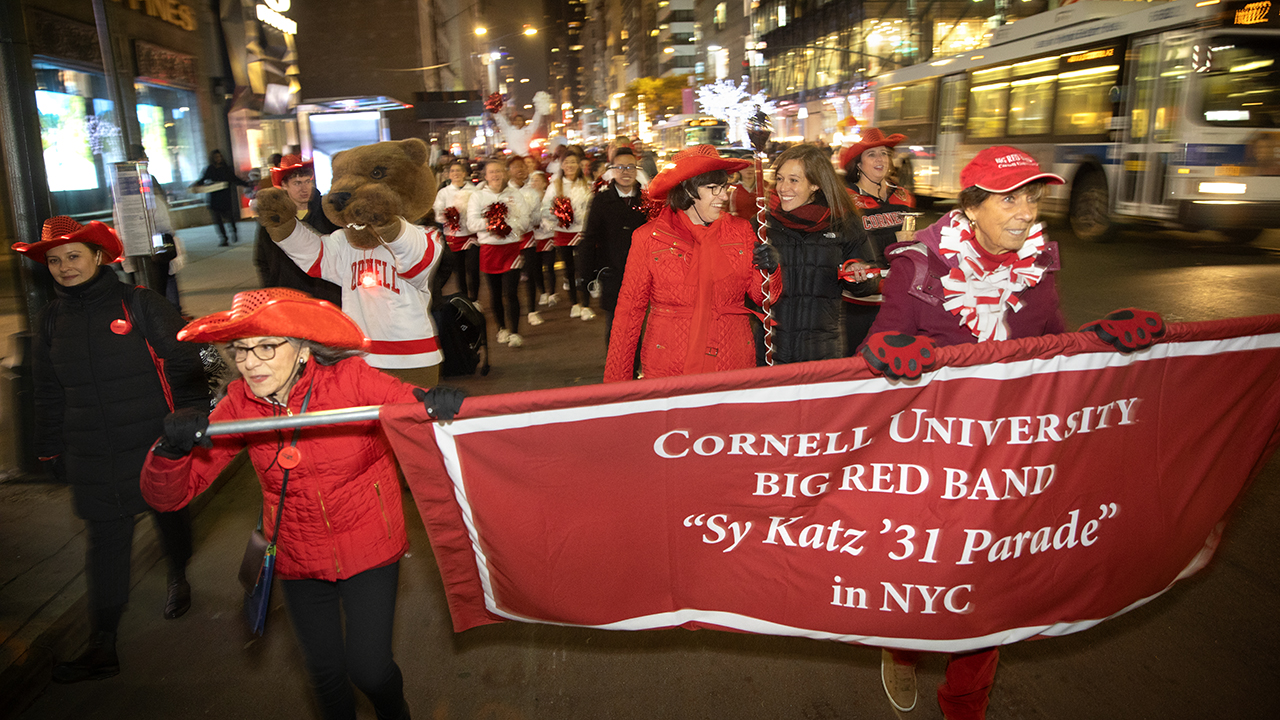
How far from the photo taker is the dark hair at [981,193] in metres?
2.79

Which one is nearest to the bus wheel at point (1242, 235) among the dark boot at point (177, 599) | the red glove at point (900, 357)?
the red glove at point (900, 357)

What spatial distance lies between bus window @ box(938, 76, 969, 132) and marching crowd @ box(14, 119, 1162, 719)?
15.6 meters

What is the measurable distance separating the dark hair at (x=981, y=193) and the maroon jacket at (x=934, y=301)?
0.09 m

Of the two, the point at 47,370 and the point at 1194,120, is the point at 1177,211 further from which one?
the point at 47,370

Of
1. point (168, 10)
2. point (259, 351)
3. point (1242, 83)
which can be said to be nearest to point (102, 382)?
point (259, 351)

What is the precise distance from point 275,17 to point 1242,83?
2548 centimetres

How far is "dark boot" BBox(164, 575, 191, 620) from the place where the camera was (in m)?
4.14

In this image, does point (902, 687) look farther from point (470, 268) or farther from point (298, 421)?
point (470, 268)

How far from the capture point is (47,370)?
141 inches

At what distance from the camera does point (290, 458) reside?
2625 mm

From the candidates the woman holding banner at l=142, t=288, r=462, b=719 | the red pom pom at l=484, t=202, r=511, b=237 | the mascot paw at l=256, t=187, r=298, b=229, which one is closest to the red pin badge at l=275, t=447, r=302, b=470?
the woman holding banner at l=142, t=288, r=462, b=719

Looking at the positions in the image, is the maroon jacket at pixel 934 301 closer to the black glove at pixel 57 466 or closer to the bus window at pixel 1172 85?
the black glove at pixel 57 466

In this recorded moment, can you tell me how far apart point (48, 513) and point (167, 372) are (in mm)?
2330

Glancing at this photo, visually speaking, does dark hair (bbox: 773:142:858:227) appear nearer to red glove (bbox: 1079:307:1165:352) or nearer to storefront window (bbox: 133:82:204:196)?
red glove (bbox: 1079:307:1165:352)
